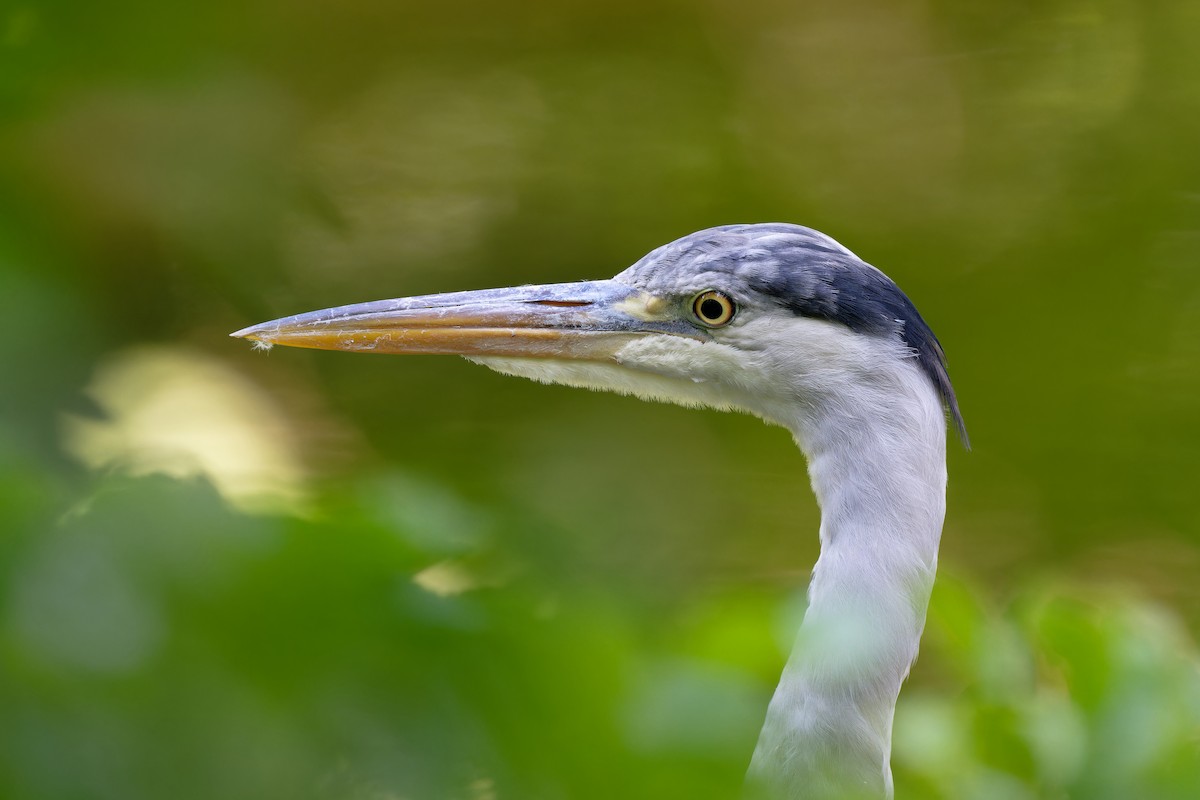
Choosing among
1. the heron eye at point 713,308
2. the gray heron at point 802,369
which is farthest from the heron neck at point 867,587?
the heron eye at point 713,308

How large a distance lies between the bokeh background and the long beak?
172 millimetres

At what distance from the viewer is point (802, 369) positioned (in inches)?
57.8

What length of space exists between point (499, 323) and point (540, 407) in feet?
6.91

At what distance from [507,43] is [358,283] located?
97 cm

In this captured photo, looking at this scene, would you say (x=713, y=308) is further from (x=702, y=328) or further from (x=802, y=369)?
(x=802, y=369)

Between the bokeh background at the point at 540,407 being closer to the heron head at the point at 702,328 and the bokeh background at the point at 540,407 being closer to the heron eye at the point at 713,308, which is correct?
the heron head at the point at 702,328

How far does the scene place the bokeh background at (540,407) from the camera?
307mm

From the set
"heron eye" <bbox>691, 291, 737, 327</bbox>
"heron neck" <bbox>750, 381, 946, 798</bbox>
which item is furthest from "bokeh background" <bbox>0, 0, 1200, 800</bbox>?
"heron eye" <bbox>691, 291, 737, 327</bbox>

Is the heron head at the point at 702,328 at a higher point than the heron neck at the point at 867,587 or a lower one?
higher

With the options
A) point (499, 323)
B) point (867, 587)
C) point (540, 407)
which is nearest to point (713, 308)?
point (499, 323)

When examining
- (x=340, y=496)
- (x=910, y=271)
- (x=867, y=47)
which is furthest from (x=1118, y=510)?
(x=340, y=496)

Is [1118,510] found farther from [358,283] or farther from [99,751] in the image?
[99,751]

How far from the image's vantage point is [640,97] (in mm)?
3770

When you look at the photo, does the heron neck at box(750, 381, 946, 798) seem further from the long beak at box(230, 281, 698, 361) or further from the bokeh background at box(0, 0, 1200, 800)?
the long beak at box(230, 281, 698, 361)
